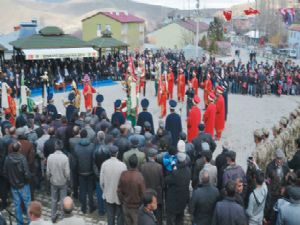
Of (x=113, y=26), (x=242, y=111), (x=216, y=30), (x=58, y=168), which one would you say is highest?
(x=113, y=26)

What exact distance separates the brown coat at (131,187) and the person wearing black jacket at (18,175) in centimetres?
189

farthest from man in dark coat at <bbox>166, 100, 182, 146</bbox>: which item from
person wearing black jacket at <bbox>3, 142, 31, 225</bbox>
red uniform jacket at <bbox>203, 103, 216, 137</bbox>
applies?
person wearing black jacket at <bbox>3, 142, 31, 225</bbox>

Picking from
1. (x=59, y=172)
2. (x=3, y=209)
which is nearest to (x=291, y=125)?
(x=59, y=172)

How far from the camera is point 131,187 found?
6.80 m

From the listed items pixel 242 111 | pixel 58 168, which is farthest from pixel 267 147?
pixel 242 111

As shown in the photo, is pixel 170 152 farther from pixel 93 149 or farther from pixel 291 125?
pixel 291 125

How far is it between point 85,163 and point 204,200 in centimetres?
264

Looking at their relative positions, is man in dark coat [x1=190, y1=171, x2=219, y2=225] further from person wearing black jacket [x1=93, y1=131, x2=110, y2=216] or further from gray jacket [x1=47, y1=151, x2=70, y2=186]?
gray jacket [x1=47, y1=151, x2=70, y2=186]

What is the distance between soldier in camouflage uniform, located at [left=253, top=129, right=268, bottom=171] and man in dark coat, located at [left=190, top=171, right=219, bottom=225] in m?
1.89

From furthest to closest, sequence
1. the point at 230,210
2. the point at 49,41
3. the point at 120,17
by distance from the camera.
Answer: the point at 120,17
the point at 49,41
the point at 230,210

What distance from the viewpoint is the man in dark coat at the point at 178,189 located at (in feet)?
23.2

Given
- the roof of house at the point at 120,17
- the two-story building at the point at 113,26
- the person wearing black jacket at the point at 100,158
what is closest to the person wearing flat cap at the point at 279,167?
the person wearing black jacket at the point at 100,158

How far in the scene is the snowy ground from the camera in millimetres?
14020

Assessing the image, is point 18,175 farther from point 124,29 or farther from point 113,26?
point 113,26
